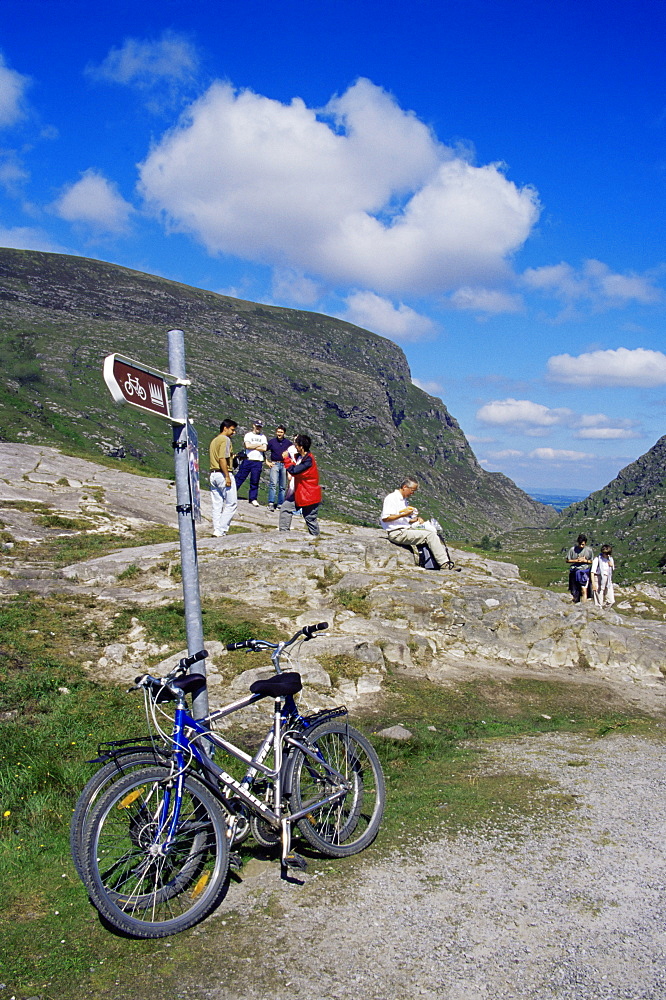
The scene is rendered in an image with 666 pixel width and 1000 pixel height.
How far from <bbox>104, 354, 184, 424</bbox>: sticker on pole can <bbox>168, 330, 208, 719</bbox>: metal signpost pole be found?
0.31 feet

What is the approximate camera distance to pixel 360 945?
499 cm

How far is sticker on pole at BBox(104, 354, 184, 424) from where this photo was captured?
5652 mm

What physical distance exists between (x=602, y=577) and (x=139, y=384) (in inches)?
758

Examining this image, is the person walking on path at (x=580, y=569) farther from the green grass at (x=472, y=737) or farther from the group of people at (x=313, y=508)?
the green grass at (x=472, y=737)

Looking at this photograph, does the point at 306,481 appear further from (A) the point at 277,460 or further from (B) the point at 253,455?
(B) the point at 253,455

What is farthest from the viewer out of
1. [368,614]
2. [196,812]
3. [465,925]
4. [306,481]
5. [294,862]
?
[306,481]

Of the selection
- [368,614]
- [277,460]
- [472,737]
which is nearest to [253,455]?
[277,460]

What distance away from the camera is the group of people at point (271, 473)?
65.5 feet

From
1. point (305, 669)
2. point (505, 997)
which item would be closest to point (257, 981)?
point (505, 997)

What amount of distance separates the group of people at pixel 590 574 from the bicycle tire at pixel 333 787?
15.8 metres

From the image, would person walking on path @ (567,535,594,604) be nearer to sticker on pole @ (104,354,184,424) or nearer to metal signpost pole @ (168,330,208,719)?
metal signpost pole @ (168,330,208,719)

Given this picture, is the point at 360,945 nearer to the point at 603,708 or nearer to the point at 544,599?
the point at 603,708

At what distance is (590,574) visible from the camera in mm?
21219

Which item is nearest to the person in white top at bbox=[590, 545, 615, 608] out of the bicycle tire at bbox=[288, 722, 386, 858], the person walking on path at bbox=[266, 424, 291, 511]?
the person walking on path at bbox=[266, 424, 291, 511]
